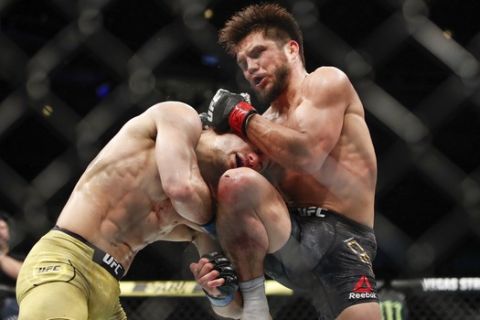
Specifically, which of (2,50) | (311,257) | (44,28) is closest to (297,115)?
(311,257)

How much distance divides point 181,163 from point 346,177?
1.78 feet

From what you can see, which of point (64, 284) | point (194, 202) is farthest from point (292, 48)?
point (64, 284)

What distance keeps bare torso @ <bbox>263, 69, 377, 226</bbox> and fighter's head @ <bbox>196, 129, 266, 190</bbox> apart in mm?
146

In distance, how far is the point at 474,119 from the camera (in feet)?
17.1

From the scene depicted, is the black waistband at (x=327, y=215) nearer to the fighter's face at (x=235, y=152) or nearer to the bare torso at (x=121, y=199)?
the fighter's face at (x=235, y=152)

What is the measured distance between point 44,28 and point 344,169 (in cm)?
327

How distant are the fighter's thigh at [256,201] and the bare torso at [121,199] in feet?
0.74

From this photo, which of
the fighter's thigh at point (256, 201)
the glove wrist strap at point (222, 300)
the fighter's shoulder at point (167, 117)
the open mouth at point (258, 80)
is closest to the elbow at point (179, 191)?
the fighter's thigh at point (256, 201)

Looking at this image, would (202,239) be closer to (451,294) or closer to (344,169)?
(344,169)

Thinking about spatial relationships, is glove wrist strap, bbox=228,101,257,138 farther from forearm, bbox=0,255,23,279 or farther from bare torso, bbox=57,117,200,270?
forearm, bbox=0,255,23,279

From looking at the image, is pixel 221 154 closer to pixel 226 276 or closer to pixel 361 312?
pixel 226 276

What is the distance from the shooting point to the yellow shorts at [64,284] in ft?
6.87

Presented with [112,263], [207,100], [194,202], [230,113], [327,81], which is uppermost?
[327,81]

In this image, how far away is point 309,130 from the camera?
2.32 m
